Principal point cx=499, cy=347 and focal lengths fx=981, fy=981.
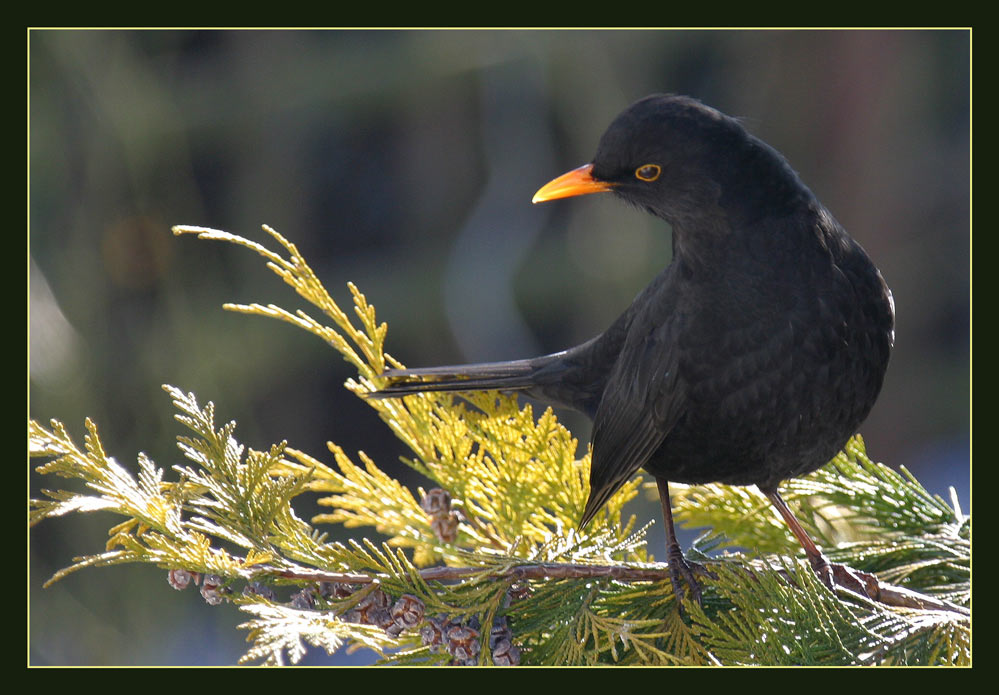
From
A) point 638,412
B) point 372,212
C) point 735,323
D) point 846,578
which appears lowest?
point 846,578

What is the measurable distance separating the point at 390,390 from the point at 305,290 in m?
0.28

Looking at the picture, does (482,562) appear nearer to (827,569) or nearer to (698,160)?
(827,569)

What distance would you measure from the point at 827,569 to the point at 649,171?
78cm

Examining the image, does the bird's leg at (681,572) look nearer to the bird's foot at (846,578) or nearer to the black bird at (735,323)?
the black bird at (735,323)

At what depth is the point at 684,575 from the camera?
156 cm

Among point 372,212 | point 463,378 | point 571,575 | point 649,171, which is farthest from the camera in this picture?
point 372,212

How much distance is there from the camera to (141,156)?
3.80m

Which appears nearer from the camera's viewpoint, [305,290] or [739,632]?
[739,632]

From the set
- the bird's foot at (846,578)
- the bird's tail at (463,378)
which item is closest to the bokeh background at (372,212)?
the bird's tail at (463,378)

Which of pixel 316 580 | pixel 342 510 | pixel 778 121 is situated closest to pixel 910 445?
pixel 778 121

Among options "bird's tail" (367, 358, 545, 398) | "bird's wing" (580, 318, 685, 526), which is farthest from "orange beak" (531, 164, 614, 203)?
"bird's tail" (367, 358, 545, 398)

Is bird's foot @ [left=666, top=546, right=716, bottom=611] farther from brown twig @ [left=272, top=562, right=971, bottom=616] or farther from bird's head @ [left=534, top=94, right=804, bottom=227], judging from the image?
bird's head @ [left=534, top=94, right=804, bottom=227]

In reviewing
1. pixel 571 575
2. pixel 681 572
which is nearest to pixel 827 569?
pixel 681 572

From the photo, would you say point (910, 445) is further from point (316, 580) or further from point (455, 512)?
point (316, 580)
